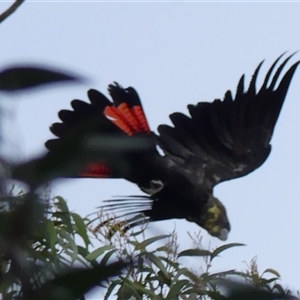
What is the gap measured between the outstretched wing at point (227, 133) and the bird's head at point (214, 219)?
82 millimetres

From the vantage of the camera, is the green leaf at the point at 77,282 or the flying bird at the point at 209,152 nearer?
the green leaf at the point at 77,282

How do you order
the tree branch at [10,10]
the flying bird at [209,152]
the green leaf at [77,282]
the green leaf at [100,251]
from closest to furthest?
the green leaf at [77,282], the tree branch at [10,10], the green leaf at [100,251], the flying bird at [209,152]

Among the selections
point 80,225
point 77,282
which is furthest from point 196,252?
point 77,282

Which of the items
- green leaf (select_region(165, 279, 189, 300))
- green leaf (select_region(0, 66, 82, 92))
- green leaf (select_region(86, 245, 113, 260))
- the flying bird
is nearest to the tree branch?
green leaf (select_region(0, 66, 82, 92))

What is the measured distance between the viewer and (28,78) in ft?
0.94

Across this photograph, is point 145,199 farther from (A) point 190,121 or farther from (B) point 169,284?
(B) point 169,284

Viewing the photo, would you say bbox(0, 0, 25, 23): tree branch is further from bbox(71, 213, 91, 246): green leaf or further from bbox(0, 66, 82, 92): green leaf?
bbox(71, 213, 91, 246): green leaf

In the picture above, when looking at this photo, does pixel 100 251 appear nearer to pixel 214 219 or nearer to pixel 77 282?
pixel 77 282

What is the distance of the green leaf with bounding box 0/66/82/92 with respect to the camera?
29cm

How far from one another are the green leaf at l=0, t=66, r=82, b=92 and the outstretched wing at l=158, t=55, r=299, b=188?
8.28ft

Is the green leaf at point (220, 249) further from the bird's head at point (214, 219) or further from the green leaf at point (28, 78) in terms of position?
the bird's head at point (214, 219)

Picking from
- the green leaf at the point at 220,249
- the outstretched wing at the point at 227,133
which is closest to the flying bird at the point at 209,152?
the outstretched wing at the point at 227,133

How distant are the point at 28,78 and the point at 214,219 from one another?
2725mm

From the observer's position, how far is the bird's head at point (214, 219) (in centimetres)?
294
